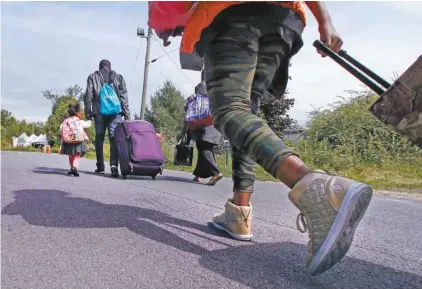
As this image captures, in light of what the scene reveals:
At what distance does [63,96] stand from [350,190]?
58.5m

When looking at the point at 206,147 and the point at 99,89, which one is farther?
the point at 99,89

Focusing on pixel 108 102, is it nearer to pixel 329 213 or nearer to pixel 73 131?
pixel 73 131

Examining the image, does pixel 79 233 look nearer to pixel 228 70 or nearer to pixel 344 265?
pixel 228 70

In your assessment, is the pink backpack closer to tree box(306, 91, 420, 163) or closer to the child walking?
the child walking

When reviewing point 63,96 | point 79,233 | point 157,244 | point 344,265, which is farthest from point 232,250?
point 63,96

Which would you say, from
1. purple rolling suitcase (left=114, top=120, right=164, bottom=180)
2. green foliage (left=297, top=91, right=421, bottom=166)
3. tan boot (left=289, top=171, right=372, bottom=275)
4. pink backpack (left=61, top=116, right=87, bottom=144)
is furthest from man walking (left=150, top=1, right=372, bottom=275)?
green foliage (left=297, top=91, right=421, bottom=166)

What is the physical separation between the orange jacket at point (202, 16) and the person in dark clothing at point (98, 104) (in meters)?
3.41

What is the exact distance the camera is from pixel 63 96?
180 feet

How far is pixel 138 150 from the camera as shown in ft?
14.6

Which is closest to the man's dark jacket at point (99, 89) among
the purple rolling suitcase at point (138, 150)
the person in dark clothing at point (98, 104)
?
the person in dark clothing at point (98, 104)

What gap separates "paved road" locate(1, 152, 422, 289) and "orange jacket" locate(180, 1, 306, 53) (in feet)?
2.77

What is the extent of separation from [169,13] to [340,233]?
116cm

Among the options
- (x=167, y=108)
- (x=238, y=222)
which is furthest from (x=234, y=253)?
(x=167, y=108)

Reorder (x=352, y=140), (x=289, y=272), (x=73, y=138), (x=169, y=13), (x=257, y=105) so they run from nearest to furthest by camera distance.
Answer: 1. (x=289, y=272)
2. (x=169, y=13)
3. (x=257, y=105)
4. (x=73, y=138)
5. (x=352, y=140)
